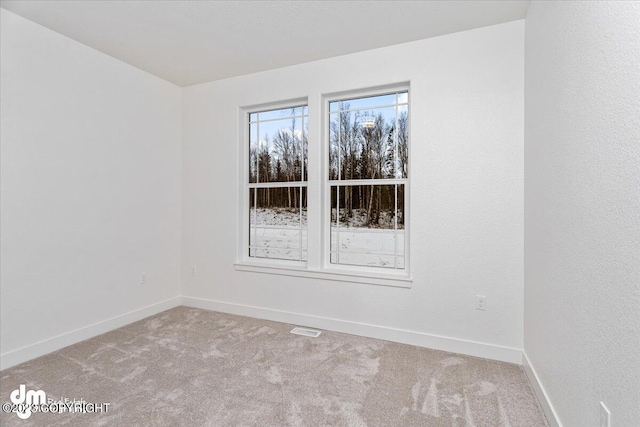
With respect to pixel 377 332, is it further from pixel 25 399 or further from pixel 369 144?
pixel 25 399

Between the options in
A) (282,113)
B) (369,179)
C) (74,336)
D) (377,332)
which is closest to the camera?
(74,336)

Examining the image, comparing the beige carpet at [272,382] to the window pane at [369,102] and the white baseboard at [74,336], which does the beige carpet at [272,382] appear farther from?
the window pane at [369,102]

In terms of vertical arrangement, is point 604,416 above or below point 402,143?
below

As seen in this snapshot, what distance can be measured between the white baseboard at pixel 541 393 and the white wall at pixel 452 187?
0.49 feet

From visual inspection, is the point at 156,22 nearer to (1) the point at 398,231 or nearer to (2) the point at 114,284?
(2) the point at 114,284

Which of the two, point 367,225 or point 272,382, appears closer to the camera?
point 272,382

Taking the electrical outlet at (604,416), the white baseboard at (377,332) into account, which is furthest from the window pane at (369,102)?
the electrical outlet at (604,416)

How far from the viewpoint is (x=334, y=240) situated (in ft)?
10.5

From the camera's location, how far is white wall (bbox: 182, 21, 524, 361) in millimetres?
2432

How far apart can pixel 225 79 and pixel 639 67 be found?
3504 mm

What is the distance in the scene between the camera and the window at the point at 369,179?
2.95m

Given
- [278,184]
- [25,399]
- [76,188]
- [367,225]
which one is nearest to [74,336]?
[25,399]

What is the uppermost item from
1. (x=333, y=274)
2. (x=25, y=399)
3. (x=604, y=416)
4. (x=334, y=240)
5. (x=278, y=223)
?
(x=278, y=223)

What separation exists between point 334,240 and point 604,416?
90.3 inches
